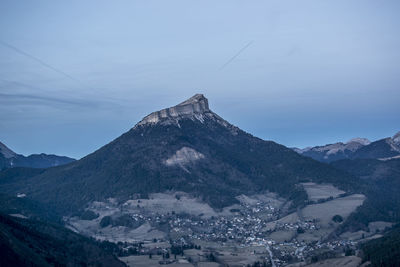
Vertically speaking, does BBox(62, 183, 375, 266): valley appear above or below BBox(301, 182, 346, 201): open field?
below

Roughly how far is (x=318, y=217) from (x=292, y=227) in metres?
11.0

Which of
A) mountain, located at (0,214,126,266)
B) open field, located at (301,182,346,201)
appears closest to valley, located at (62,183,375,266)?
open field, located at (301,182,346,201)

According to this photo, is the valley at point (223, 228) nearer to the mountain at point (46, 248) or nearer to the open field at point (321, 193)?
the open field at point (321, 193)

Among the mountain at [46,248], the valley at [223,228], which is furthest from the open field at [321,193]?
the mountain at [46,248]

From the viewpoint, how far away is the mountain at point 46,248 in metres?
85.5

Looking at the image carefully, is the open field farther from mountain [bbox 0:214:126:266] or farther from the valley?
mountain [bbox 0:214:126:266]

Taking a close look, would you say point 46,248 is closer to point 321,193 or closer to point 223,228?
point 223,228

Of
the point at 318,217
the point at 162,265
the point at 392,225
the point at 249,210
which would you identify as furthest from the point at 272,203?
the point at 162,265

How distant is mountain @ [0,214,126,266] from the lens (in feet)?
281

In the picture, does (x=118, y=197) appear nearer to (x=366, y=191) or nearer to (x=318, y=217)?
(x=318, y=217)

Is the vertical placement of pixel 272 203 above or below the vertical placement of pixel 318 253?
above

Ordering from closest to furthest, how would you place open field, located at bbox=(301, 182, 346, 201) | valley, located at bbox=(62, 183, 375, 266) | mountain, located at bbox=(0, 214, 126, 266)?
mountain, located at bbox=(0, 214, 126, 266)
valley, located at bbox=(62, 183, 375, 266)
open field, located at bbox=(301, 182, 346, 201)

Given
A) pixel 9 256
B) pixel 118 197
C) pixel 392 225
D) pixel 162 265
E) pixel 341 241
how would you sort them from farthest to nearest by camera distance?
1. pixel 118 197
2. pixel 392 225
3. pixel 341 241
4. pixel 162 265
5. pixel 9 256

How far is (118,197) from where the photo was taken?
193500 millimetres
